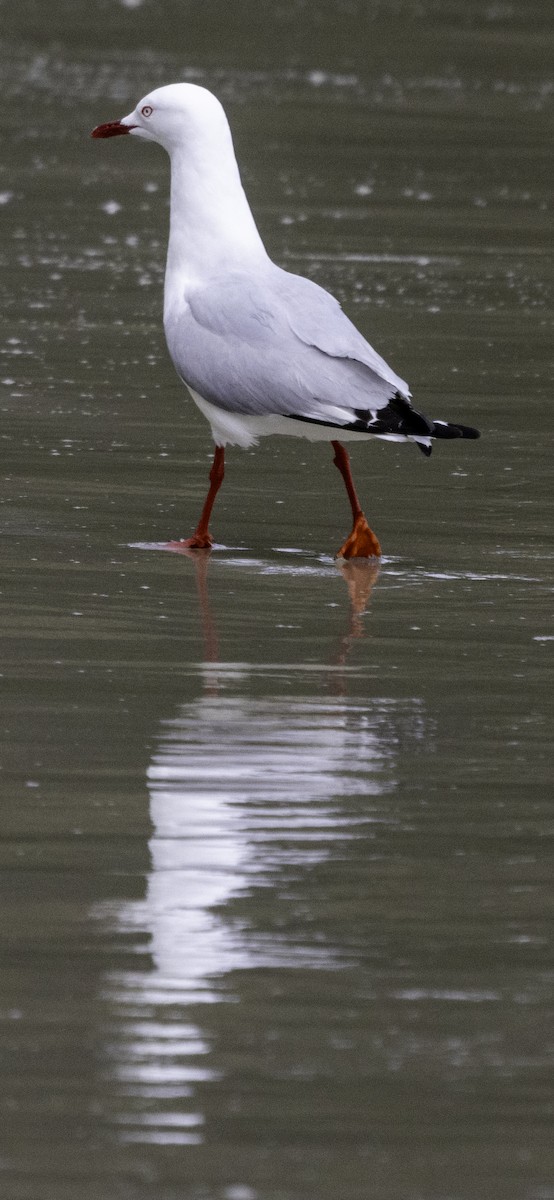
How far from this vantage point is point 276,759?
496 centimetres

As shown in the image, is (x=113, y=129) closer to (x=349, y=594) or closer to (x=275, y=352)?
(x=275, y=352)

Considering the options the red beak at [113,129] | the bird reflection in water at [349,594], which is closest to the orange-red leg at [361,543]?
the bird reflection in water at [349,594]

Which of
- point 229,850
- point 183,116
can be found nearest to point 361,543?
point 183,116

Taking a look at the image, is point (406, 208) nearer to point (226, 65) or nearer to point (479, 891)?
point (226, 65)

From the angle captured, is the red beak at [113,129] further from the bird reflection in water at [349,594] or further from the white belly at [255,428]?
the bird reflection in water at [349,594]

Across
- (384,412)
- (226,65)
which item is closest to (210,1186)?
(384,412)

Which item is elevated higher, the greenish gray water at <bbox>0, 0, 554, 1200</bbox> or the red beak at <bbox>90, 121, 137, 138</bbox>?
the red beak at <bbox>90, 121, 137, 138</bbox>

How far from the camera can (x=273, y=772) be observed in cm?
485

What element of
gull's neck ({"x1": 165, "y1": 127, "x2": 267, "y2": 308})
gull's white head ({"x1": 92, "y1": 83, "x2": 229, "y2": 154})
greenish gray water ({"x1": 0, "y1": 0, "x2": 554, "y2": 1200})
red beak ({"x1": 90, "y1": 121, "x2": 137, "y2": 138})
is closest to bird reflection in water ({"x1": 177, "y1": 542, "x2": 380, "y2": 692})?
greenish gray water ({"x1": 0, "y1": 0, "x2": 554, "y2": 1200})

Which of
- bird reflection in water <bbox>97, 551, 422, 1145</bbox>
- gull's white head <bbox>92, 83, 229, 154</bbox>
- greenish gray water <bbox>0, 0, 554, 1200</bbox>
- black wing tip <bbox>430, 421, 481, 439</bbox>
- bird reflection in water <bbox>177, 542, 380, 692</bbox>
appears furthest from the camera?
gull's white head <bbox>92, 83, 229, 154</bbox>

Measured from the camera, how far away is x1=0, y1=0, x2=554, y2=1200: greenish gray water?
11.0ft

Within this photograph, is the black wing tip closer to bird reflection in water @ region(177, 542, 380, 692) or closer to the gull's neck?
bird reflection in water @ region(177, 542, 380, 692)

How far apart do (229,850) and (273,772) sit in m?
0.52

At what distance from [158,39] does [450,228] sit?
10917 millimetres
